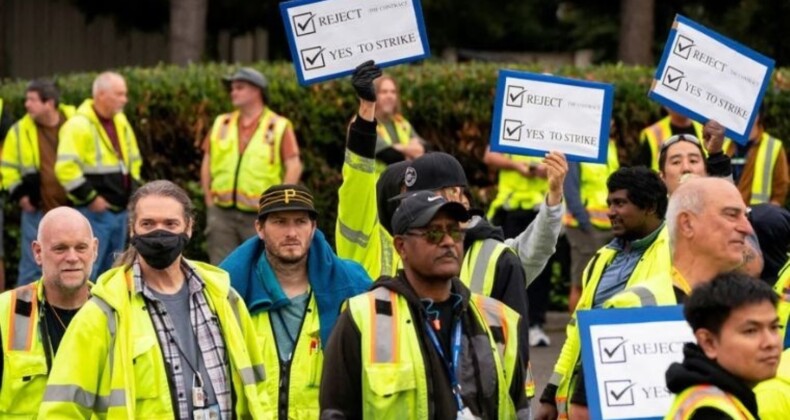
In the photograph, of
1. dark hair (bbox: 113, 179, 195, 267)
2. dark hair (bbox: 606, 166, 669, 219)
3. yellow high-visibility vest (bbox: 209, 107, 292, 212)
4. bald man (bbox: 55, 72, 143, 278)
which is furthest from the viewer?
bald man (bbox: 55, 72, 143, 278)

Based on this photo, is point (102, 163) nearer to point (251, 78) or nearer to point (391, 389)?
point (251, 78)

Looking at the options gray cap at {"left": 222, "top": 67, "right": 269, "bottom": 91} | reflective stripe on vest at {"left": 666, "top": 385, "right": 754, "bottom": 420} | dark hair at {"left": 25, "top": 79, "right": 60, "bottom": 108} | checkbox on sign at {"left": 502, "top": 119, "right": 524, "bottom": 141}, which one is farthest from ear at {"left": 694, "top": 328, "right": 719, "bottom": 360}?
dark hair at {"left": 25, "top": 79, "right": 60, "bottom": 108}

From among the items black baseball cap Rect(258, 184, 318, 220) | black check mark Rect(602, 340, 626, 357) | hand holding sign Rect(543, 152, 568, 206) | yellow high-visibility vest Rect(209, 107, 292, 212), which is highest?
yellow high-visibility vest Rect(209, 107, 292, 212)

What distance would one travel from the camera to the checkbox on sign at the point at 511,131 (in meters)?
8.98

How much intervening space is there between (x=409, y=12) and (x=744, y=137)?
1706 millimetres

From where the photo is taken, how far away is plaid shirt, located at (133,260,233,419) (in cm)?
659

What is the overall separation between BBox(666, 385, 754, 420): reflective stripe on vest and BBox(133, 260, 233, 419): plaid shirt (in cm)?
199

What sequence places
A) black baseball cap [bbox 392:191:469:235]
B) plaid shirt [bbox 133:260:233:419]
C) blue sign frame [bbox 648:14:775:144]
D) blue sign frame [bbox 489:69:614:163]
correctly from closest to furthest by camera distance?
1. black baseball cap [bbox 392:191:469:235]
2. plaid shirt [bbox 133:260:233:419]
3. blue sign frame [bbox 489:69:614:163]
4. blue sign frame [bbox 648:14:775:144]

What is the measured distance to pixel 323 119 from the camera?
607 inches

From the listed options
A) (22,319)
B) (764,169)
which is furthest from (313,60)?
(764,169)

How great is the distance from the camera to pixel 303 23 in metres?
9.27

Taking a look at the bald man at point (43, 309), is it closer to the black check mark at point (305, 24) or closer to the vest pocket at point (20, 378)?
the vest pocket at point (20, 378)

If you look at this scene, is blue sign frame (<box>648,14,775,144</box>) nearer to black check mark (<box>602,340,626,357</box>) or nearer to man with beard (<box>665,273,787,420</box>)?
black check mark (<box>602,340,626,357</box>)

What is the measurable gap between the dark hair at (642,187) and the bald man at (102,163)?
21.6 ft
